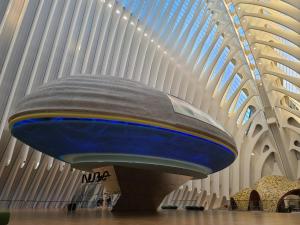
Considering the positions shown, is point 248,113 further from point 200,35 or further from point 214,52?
point 200,35

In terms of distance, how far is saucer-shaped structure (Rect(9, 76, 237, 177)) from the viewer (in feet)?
35.2

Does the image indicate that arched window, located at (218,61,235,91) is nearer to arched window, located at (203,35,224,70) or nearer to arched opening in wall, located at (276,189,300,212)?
arched window, located at (203,35,224,70)

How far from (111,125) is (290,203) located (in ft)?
100

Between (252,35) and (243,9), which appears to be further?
(252,35)

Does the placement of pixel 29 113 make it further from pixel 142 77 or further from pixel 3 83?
pixel 142 77

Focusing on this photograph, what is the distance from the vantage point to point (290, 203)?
34125mm

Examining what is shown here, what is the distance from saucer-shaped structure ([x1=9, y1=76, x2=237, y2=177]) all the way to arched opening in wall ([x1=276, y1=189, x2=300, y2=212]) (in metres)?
20.3

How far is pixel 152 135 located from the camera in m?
11.5

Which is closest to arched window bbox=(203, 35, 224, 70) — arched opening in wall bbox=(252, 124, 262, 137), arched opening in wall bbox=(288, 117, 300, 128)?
arched opening in wall bbox=(252, 124, 262, 137)

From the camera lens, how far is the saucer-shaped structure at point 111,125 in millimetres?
10719

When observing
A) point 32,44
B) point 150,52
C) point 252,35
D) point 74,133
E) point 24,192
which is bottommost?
point 24,192

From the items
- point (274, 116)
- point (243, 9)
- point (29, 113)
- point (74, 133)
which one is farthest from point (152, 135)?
point (274, 116)

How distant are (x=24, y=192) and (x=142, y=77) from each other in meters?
16.0

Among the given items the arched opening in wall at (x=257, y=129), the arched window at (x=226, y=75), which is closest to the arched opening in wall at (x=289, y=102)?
the arched opening in wall at (x=257, y=129)
